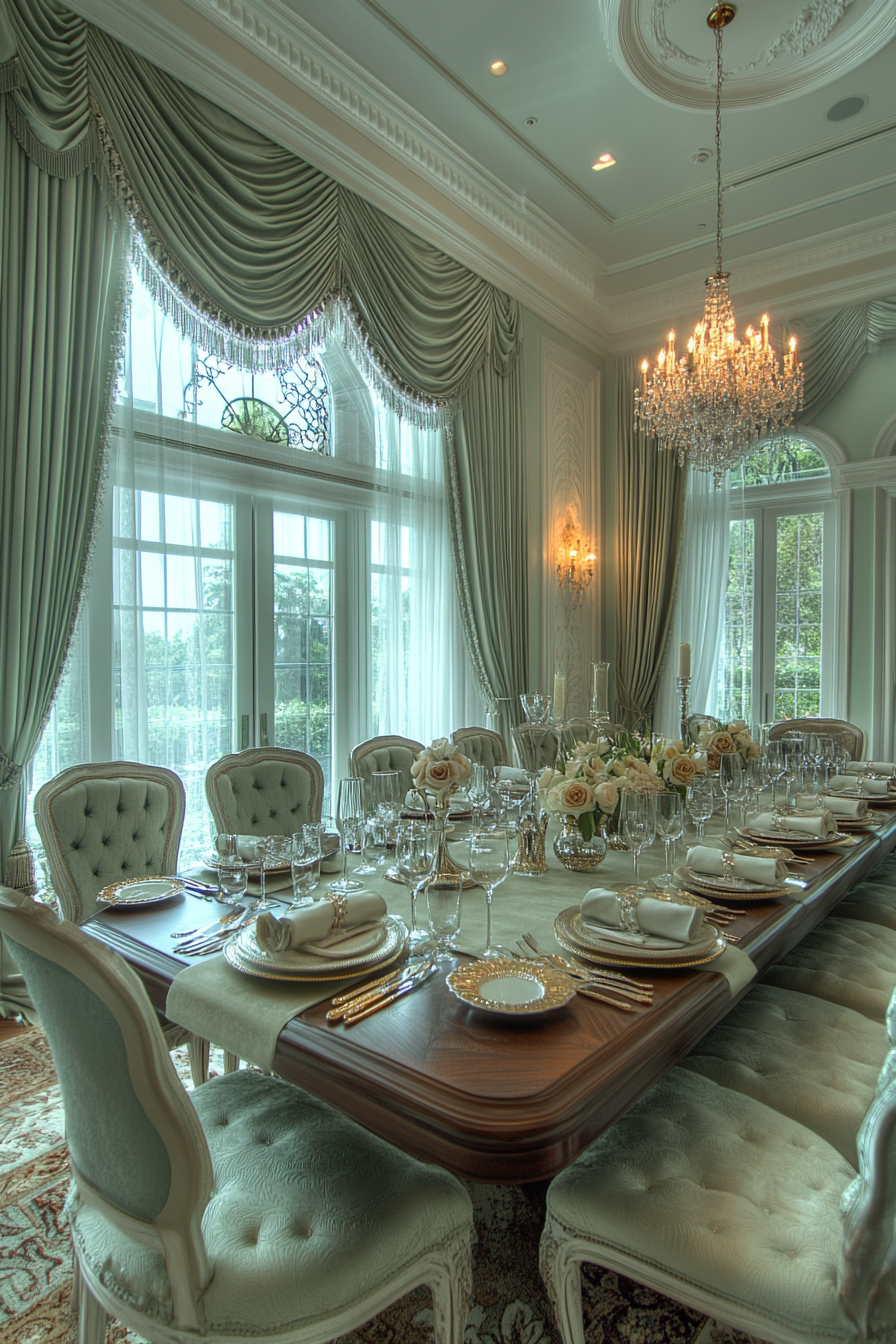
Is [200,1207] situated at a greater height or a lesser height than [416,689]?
lesser

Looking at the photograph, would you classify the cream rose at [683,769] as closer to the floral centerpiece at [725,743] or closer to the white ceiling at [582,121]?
the floral centerpiece at [725,743]

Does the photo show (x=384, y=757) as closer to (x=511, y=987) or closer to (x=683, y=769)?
(x=683, y=769)

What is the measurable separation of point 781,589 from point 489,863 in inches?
177

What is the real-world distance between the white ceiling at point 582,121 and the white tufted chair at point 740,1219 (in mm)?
3497

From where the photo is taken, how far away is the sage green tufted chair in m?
0.96

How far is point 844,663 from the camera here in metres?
4.88

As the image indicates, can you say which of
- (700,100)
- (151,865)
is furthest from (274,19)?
(151,865)

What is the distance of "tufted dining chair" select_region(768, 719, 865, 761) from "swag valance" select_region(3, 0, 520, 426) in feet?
7.87

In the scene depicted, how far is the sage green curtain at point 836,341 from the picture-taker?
465cm

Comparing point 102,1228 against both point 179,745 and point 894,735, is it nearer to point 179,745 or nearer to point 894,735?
point 179,745

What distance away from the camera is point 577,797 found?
1933 mm

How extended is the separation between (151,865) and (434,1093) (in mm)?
1472

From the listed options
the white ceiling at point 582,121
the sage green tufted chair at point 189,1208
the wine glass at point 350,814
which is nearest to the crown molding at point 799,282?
the white ceiling at point 582,121

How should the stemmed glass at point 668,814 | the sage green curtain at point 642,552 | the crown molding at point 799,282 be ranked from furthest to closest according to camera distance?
the sage green curtain at point 642,552 → the crown molding at point 799,282 → the stemmed glass at point 668,814
